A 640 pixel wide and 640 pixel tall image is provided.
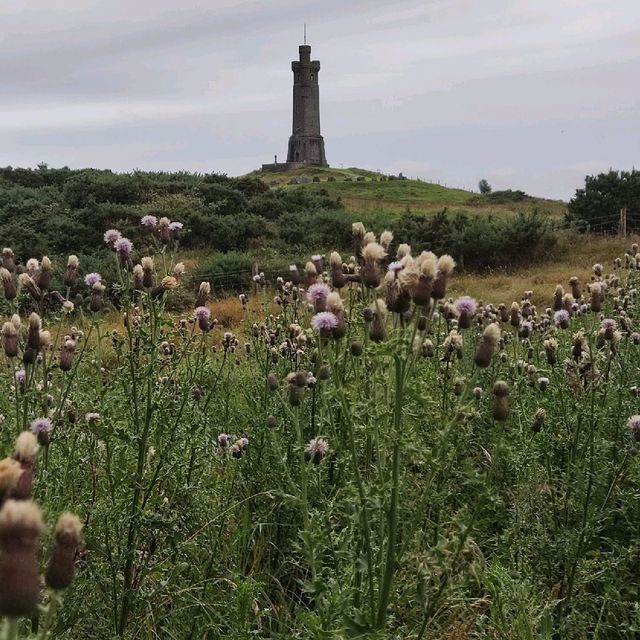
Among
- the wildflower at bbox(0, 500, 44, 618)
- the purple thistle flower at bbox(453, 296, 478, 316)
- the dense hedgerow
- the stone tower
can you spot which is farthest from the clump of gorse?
the stone tower

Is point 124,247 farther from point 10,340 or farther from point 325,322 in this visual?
point 325,322

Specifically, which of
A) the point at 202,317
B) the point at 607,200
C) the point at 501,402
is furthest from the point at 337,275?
the point at 607,200

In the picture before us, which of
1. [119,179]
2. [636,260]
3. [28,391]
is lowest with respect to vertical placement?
[28,391]

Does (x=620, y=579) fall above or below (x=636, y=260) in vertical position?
below

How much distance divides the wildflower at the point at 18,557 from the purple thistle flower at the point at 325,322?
1.35m

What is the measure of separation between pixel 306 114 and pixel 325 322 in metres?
81.8

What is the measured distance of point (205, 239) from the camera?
21203mm

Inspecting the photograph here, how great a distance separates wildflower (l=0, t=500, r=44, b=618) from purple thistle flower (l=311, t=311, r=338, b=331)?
1.35m

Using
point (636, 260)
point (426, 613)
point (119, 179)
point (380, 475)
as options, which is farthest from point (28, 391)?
point (119, 179)

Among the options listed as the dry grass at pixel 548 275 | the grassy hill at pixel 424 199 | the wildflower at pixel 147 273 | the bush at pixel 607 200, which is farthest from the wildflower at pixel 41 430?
the grassy hill at pixel 424 199

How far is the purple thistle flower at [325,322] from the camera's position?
2.28 m

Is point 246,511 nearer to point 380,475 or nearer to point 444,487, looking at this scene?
point 444,487

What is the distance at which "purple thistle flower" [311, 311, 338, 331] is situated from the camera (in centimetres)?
228

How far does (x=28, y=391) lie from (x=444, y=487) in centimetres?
166
